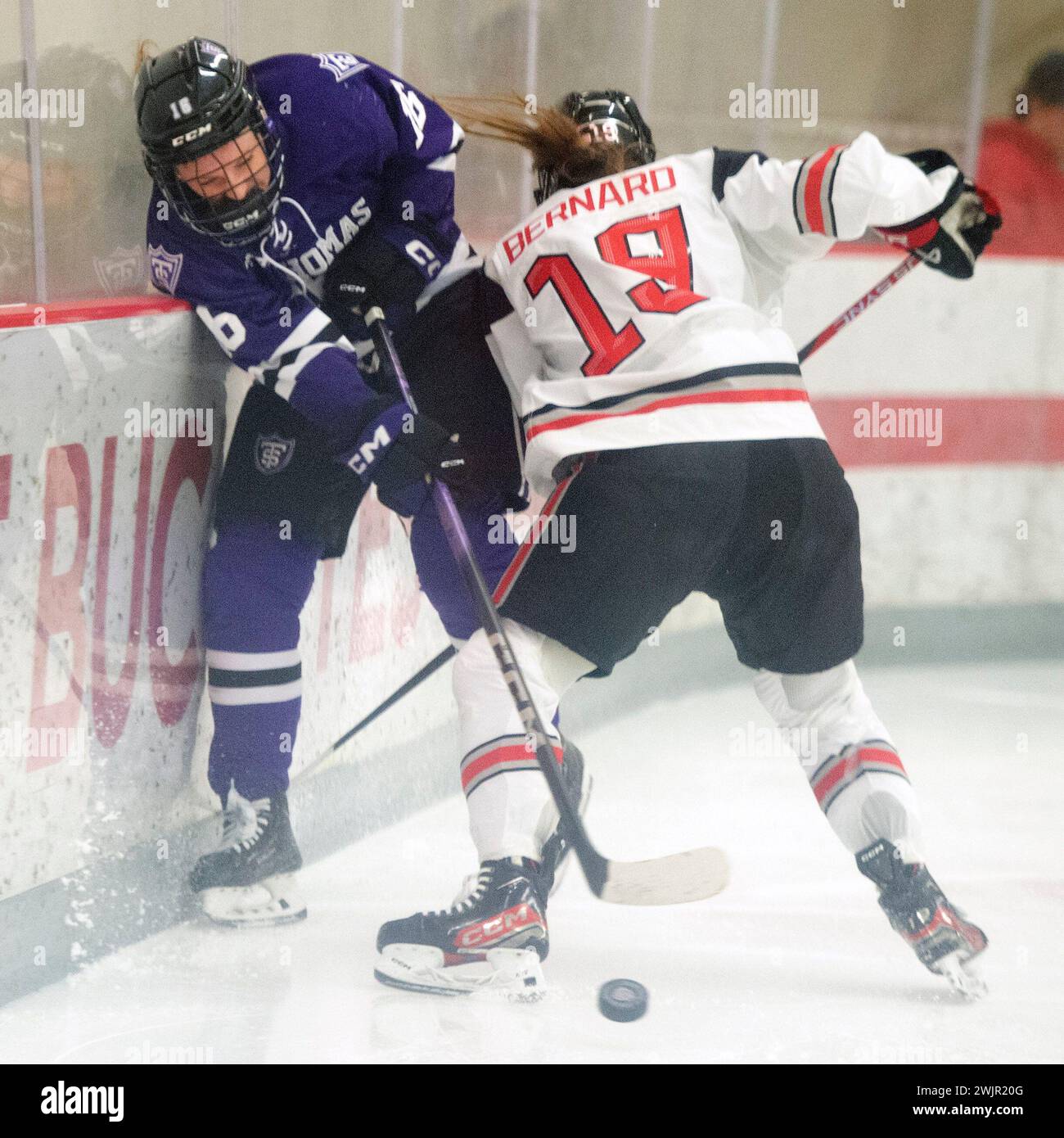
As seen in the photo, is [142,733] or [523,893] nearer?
[523,893]

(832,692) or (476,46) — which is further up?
(476,46)

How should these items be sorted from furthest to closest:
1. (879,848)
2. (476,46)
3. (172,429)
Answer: (476,46) < (172,429) < (879,848)

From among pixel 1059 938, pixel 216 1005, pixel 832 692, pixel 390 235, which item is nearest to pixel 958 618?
pixel 1059 938

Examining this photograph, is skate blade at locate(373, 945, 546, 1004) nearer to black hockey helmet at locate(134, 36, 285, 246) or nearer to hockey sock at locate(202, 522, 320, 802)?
hockey sock at locate(202, 522, 320, 802)

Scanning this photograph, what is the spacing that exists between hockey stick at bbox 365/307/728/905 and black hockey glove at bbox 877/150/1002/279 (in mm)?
703

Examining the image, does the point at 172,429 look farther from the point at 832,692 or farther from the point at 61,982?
the point at 832,692

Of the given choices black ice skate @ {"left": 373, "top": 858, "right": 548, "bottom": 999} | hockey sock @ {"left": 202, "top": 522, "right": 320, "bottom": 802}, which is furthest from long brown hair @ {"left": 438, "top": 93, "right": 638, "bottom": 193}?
black ice skate @ {"left": 373, "top": 858, "right": 548, "bottom": 999}

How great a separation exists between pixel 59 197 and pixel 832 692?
1216 mm

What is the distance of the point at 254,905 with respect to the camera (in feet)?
6.36

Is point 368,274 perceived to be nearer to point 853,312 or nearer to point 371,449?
point 371,449

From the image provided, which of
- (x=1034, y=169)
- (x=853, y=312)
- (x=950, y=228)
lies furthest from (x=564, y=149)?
(x=1034, y=169)

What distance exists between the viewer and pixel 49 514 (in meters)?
1.67

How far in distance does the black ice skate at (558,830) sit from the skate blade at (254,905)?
358 mm
